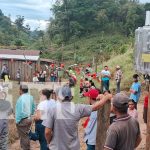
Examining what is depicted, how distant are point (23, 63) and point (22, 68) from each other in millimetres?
392

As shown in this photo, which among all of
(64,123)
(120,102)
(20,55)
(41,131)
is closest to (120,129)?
(120,102)

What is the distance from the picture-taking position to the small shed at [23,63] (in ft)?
91.8

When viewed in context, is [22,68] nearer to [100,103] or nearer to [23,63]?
[23,63]

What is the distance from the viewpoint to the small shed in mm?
27984

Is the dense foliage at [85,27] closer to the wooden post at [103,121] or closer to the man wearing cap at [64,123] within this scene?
the wooden post at [103,121]

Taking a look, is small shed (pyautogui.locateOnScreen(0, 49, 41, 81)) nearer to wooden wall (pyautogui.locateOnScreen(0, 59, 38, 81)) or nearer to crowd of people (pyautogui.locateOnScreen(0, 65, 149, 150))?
wooden wall (pyautogui.locateOnScreen(0, 59, 38, 81))

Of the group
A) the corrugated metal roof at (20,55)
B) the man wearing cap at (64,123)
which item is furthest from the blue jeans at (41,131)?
the corrugated metal roof at (20,55)

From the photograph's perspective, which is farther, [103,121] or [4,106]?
[4,106]

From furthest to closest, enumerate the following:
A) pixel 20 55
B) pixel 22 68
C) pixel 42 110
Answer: pixel 20 55, pixel 22 68, pixel 42 110

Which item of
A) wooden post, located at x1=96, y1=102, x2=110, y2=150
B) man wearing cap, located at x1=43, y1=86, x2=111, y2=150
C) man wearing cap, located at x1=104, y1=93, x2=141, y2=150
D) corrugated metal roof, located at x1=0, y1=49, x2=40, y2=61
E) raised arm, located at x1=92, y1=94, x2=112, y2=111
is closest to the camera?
man wearing cap, located at x1=104, y1=93, x2=141, y2=150

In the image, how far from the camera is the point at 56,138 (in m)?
4.63

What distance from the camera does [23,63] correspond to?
2855cm

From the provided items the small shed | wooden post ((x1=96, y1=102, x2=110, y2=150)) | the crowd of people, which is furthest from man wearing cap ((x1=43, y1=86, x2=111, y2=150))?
the small shed

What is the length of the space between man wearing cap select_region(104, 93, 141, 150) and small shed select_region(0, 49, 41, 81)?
78.4 ft
